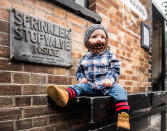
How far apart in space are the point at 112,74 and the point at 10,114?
2.80ft

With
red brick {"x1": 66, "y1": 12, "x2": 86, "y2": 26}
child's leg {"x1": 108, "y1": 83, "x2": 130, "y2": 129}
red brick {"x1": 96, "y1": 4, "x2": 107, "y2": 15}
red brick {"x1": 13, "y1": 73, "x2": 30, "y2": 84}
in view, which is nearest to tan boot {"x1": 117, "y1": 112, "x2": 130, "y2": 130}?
child's leg {"x1": 108, "y1": 83, "x2": 130, "y2": 129}

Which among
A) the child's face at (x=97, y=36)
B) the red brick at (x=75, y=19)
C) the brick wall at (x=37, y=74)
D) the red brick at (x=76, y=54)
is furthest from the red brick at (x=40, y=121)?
the red brick at (x=75, y=19)

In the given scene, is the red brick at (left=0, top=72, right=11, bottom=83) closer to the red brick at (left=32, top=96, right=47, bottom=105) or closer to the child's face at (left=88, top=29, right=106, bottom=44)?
the red brick at (left=32, top=96, right=47, bottom=105)

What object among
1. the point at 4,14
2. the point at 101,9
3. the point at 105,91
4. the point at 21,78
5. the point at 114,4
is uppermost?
the point at 114,4

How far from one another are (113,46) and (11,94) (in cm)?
144

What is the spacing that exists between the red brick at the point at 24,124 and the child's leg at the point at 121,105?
709 millimetres

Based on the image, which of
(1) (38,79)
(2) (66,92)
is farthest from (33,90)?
(2) (66,92)

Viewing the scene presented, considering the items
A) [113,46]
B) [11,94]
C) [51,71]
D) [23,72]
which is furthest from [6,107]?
[113,46]

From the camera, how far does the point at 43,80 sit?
1359 mm

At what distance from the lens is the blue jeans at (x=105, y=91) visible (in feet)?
3.74

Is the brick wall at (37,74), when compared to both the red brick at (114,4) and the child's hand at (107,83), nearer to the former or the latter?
the red brick at (114,4)

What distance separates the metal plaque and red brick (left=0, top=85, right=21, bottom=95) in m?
0.23

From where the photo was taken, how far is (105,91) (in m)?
1.23

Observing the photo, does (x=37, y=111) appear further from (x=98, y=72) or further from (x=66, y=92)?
(x=98, y=72)
